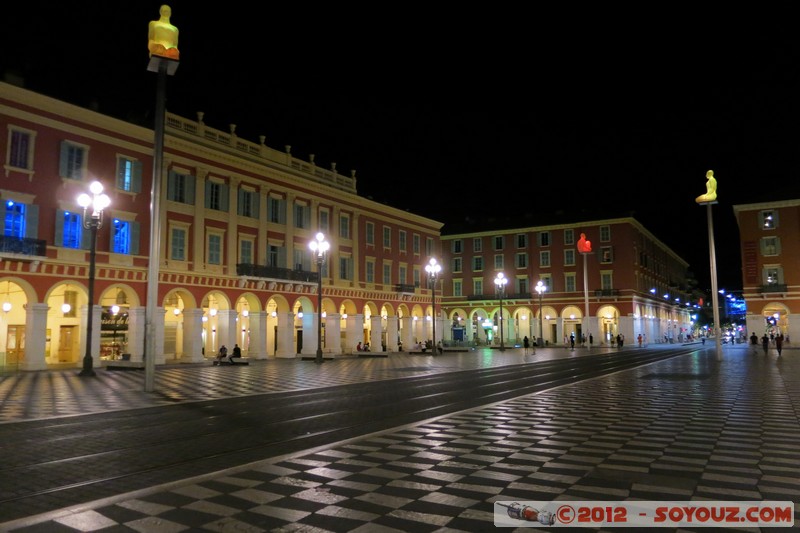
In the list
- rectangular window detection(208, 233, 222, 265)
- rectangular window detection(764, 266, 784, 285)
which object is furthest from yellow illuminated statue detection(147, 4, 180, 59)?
rectangular window detection(764, 266, 784, 285)

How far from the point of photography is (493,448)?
970 cm

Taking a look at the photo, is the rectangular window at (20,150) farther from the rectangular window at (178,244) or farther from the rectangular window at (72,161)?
the rectangular window at (178,244)

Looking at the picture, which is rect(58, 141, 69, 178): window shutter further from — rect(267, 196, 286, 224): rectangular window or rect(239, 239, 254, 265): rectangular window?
rect(267, 196, 286, 224): rectangular window

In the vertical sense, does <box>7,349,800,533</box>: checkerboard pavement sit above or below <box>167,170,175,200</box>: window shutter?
below

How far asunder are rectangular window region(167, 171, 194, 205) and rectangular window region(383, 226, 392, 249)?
72.3 feet

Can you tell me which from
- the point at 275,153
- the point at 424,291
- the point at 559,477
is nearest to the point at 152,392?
the point at 559,477

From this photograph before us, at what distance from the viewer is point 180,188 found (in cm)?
3759

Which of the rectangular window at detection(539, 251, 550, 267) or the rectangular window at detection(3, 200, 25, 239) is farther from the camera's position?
the rectangular window at detection(539, 251, 550, 267)

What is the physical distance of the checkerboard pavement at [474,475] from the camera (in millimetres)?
6016

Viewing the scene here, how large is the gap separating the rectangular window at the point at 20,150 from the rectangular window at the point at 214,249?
39.2 feet

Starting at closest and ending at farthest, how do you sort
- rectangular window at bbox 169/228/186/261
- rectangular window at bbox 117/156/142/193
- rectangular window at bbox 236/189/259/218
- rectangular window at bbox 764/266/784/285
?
rectangular window at bbox 117/156/142/193 → rectangular window at bbox 169/228/186/261 → rectangular window at bbox 236/189/259/218 → rectangular window at bbox 764/266/784/285

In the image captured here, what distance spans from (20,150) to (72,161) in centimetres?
261

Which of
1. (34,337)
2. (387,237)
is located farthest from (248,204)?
(387,237)

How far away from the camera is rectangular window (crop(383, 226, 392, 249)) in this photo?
56.7 metres
